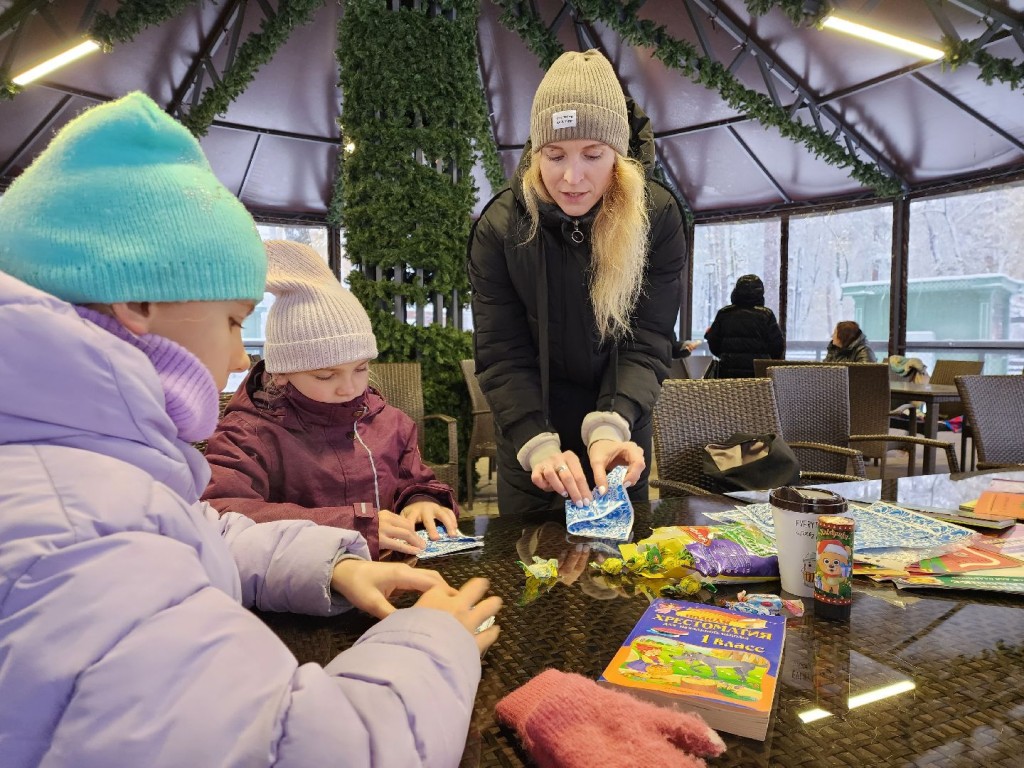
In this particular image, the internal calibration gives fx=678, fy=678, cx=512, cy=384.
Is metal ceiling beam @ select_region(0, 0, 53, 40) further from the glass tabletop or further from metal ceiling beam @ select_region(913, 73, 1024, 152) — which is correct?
metal ceiling beam @ select_region(913, 73, 1024, 152)

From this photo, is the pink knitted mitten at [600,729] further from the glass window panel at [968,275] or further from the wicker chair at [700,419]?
the glass window panel at [968,275]

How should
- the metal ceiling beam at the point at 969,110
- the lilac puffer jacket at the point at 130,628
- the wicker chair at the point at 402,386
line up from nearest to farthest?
the lilac puffer jacket at the point at 130,628, the wicker chair at the point at 402,386, the metal ceiling beam at the point at 969,110

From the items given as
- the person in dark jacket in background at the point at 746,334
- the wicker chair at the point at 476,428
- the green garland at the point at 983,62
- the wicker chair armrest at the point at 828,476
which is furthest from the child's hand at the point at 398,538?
the green garland at the point at 983,62

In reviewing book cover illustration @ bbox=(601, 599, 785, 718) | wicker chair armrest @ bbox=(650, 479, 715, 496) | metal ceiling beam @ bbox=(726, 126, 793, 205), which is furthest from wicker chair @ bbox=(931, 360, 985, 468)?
book cover illustration @ bbox=(601, 599, 785, 718)

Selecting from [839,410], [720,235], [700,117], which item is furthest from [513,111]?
[839,410]

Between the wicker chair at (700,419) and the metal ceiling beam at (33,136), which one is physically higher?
the metal ceiling beam at (33,136)

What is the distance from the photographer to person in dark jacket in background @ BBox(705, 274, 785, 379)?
5504 millimetres

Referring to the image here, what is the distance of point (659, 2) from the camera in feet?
22.4

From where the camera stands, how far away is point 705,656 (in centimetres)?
79

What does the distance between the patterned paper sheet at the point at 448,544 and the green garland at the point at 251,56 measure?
6160 mm

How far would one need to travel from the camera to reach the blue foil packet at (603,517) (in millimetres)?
1355

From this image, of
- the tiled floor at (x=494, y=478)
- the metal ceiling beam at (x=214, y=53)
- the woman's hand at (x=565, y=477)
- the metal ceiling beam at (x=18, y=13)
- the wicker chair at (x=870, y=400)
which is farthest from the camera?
the metal ceiling beam at (x=214, y=53)

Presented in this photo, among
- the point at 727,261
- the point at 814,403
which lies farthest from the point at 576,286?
the point at 727,261

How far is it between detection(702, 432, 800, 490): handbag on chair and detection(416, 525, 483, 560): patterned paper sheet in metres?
0.92
